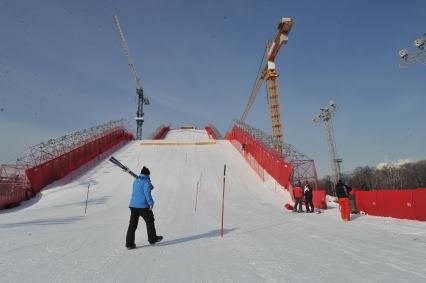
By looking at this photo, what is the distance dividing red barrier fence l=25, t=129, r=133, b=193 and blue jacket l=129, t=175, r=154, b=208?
16.4m

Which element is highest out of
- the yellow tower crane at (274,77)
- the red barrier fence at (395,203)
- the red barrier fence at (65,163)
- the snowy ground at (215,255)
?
the yellow tower crane at (274,77)

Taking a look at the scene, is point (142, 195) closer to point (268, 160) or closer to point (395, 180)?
point (268, 160)

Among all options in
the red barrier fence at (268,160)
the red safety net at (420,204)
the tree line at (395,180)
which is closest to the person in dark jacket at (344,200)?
the red safety net at (420,204)

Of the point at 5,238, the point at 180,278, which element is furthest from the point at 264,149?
the point at 180,278

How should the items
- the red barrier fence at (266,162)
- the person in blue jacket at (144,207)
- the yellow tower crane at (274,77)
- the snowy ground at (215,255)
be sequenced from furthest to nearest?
the yellow tower crane at (274,77)
the red barrier fence at (266,162)
the person in blue jacket at (144,207)
the snowy ground at (215,255)

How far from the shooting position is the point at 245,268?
4.20m

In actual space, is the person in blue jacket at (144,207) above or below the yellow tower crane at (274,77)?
below

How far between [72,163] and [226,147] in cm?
1701

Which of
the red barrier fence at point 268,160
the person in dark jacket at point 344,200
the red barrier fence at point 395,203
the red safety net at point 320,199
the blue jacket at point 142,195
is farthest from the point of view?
the red barrier fence at point 268,160

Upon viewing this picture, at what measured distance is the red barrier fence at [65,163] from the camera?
20302 mm

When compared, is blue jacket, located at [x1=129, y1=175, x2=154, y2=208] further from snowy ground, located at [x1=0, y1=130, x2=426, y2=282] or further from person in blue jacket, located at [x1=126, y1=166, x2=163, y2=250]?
snowy ground, located at [x1=0, y1=130, x2=426, y2=282]

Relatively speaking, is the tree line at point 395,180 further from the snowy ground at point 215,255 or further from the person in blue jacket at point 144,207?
the person in blue jacket at point 144,207

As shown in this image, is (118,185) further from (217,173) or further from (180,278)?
(180,278)

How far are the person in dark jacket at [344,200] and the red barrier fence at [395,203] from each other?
1610 mm
